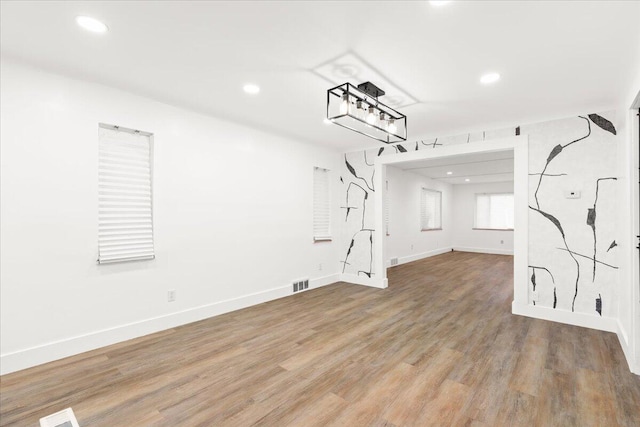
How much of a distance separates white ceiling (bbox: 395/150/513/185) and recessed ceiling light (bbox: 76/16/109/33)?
4.58 m

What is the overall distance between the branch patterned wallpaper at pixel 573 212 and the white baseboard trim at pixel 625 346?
31cm

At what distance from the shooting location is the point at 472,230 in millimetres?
10406

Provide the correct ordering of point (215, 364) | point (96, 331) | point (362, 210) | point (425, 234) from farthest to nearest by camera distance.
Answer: point (425, 234)
point (362, 210)
point (96, 331)
point (215, 364)

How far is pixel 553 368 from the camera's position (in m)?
2.60

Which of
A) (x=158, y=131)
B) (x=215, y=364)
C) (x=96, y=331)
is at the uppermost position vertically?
(x=158, y=131)

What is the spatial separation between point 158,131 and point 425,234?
25.4ft

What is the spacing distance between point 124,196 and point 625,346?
5.17 metres

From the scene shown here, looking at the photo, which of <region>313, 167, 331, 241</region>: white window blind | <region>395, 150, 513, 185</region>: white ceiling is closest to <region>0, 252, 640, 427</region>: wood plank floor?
<region>313, 167, 331, 241</region>: white window blind

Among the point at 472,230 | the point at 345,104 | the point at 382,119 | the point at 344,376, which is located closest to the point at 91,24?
the point at 345,104

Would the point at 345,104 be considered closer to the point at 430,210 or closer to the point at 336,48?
the point at 336,48

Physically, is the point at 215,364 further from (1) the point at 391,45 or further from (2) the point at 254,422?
(1) the point at 391,45

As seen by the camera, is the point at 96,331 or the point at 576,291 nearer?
the point at 96,331

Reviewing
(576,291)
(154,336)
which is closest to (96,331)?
(154,336)

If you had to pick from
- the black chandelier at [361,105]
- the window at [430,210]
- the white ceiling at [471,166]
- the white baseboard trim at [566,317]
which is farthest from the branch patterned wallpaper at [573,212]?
the window at [430,210]
